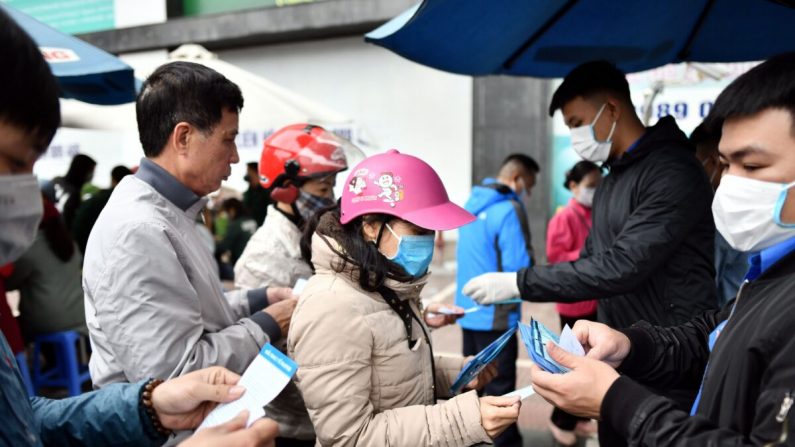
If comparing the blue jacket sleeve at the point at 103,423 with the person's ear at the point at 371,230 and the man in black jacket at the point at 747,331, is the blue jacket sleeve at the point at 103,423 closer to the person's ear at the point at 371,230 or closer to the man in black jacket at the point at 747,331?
the person's ear at the point at 371,230

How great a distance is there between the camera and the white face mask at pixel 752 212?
133 cm

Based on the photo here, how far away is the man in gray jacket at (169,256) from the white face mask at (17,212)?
50 centimetres

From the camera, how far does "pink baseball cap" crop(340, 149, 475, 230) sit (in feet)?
6.41

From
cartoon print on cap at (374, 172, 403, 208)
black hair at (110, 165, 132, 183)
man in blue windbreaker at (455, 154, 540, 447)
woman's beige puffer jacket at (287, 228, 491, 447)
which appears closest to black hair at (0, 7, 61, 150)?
woman's beige puffer jacket at (287, 228, 491, 447)

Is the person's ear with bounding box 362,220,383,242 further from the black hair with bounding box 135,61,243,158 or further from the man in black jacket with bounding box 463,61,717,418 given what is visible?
the man in black jacket with bounding box 463,61,717,418

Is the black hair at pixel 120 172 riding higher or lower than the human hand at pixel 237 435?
lower

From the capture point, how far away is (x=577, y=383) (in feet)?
4.62

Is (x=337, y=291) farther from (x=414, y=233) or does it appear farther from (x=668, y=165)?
(x=668, y=165)

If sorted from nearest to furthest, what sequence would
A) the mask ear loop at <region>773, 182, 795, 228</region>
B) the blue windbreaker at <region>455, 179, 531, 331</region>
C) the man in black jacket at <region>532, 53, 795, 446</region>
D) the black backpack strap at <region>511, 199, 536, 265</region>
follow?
the man in black jacket at <region>532, 53, 795, 446</region> < the mask ear loop at <region>773, 182, 795, 228</region> < the blue windbreaker at <region>455, 179, 531, 331</region> < the black backpack strap at <region>511, 199, 536, 265</region>

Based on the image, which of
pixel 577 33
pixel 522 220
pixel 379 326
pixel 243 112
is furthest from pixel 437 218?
pixel 243 112

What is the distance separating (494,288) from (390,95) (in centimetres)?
994

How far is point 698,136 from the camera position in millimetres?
3891

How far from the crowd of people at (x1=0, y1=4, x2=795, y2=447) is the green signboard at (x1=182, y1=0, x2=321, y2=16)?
11.1 m

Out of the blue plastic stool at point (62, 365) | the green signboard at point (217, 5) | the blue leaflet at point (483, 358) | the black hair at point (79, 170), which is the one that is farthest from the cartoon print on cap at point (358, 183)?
the green signboard at point (217, 5)
